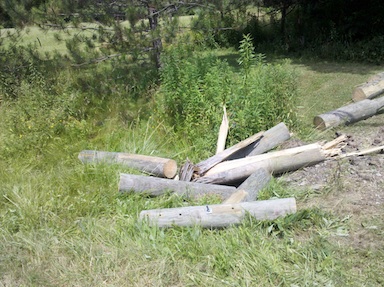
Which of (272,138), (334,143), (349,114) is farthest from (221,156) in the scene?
(349,114)

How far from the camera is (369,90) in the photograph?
284 inches

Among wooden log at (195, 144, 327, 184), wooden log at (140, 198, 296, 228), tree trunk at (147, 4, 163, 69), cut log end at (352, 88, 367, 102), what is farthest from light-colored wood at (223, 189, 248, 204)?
cut log end at (352, 88, 367, 102)

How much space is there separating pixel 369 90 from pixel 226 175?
4015 millimetres

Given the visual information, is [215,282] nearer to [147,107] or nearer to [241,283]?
[241,283]

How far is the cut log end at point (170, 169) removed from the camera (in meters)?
4.55

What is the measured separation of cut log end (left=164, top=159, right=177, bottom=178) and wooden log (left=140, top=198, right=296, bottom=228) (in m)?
0.85

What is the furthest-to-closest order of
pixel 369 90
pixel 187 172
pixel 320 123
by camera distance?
1. pixel 369 90
2. pixel 320 123
3. pixel 187 172

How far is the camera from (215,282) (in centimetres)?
311

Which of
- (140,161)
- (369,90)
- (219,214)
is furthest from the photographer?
(369,90)

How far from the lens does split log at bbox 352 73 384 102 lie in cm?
716

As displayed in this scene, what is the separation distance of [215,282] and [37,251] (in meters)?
1.52

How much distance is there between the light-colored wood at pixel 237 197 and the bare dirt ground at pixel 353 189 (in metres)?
0.60

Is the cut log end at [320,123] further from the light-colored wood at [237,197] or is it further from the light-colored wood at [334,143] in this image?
the light-colored wood at [237,197]

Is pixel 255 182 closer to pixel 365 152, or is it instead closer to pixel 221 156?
pixel 221 156
